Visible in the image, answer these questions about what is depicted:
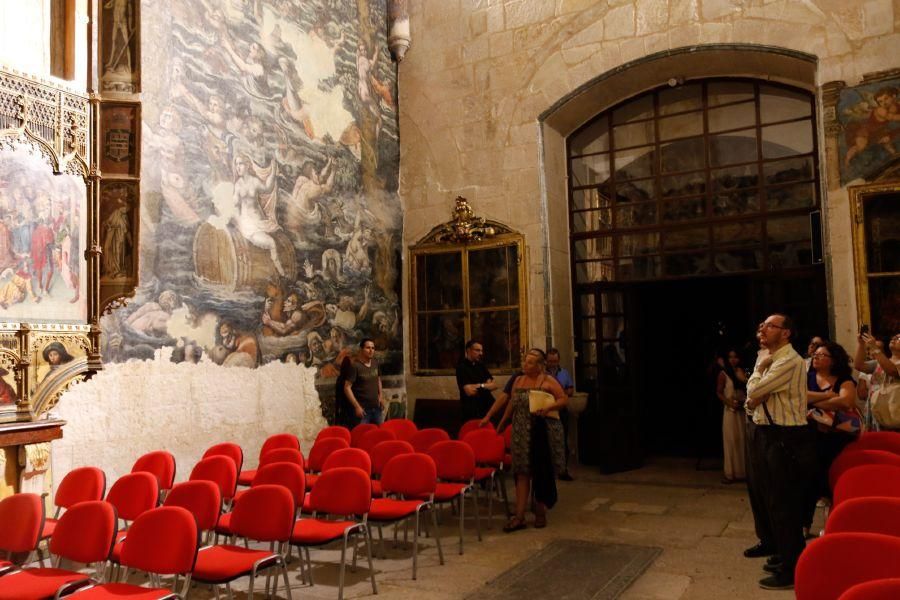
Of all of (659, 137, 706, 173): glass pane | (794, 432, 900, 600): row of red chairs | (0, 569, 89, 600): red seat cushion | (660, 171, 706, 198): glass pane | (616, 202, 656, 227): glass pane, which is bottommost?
(0, 569, 89, 600): red seat cushion

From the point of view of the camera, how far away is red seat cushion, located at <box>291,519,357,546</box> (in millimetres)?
4766

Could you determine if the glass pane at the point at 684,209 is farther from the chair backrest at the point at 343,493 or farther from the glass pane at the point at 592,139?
the chair backrest at the point at 343,493

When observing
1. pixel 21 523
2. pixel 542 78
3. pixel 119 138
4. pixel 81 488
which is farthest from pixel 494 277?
pixel 21 523

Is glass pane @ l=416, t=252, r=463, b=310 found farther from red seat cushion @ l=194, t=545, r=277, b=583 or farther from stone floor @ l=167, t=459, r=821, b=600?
red seat cushion @ l=194, t=545, r=277, b=583

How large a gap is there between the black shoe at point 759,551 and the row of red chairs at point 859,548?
1.48 meters

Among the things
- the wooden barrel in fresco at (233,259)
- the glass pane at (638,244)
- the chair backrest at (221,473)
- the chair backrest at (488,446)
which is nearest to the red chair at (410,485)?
the chair backrest at (221,473)

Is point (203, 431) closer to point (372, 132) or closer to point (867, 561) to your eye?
point (372, 132)

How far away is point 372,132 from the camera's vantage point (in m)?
11.2

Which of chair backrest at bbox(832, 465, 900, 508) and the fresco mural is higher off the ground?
the fresco mural

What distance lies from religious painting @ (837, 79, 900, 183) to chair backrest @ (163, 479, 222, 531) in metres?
8.02

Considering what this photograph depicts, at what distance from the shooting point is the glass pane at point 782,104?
396 inches

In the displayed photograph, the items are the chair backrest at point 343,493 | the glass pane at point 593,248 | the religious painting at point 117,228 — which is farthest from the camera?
the glass pane at point 593,248

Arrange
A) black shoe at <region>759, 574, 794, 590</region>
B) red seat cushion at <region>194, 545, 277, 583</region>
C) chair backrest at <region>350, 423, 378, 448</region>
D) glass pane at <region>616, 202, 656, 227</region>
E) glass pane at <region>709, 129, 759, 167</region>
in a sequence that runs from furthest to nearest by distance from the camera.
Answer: glass pane at <region>616, 202, 656, 227</region>, glass pane at <region>709, 129, 759, 167</region>, chair backrest at <region>350, 423, 378, 448</region>, black shoe at <region>759, 574, 794, 590</region>, red seat cushion at <region>194, 545, 277, 583</region>

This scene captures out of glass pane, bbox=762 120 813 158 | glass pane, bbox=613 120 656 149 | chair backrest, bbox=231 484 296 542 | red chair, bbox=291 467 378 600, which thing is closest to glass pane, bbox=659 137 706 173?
glass pane, bbox=613 120 656 149
